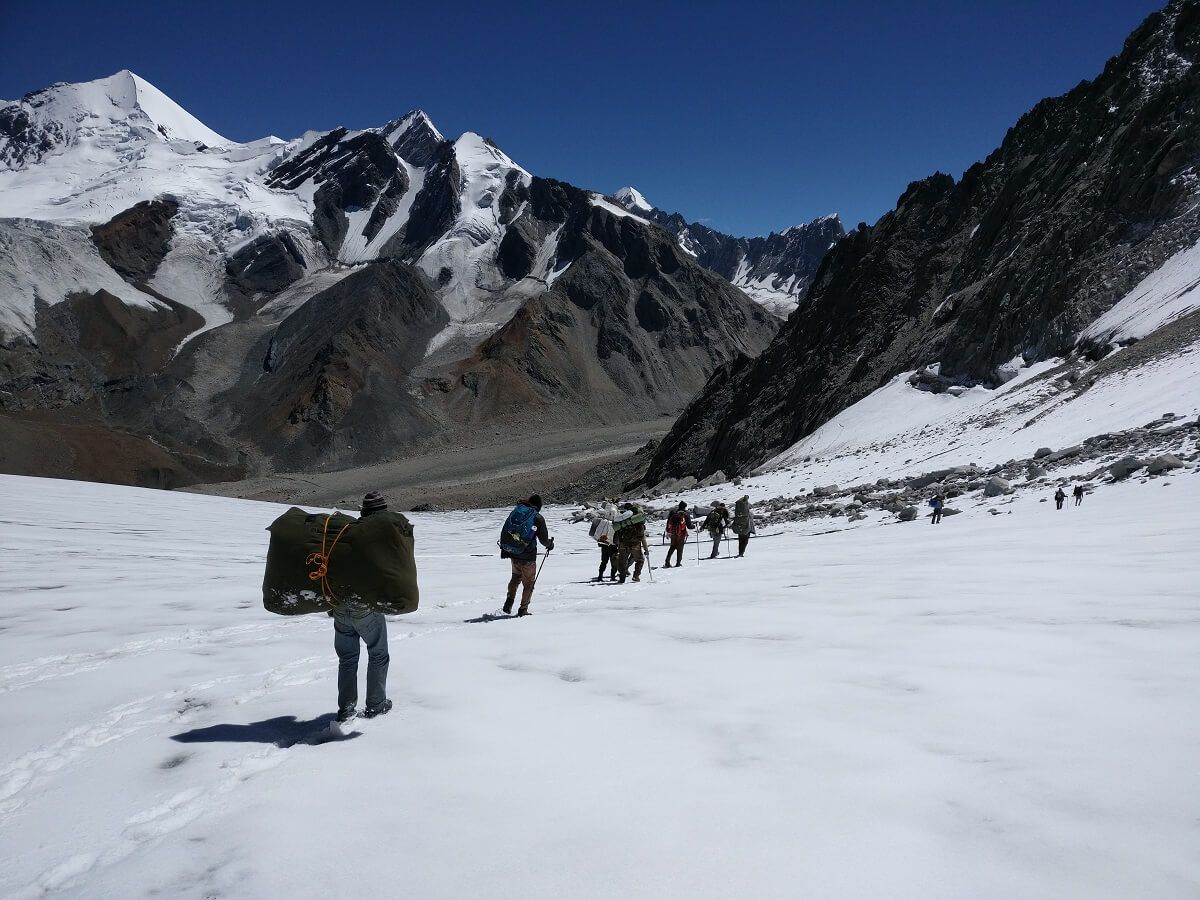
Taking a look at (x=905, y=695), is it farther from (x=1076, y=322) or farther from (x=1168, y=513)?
(x=1076, y=322)

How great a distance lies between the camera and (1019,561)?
32.8 feet

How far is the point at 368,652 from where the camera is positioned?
522 cm

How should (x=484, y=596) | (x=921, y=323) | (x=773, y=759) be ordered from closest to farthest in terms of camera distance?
(x=773, y=759) → (x=484, y=596) → (x=921, y=323)

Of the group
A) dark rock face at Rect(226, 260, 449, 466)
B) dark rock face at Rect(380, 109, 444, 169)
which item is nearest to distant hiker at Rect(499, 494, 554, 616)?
dark rock face at Rect(226, 260, 449, 466)

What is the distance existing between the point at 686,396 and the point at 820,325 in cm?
7061

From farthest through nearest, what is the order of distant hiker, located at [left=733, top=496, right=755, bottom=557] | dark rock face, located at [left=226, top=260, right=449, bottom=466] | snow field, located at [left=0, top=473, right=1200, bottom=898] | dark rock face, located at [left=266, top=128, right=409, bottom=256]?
dark rock face, located at [left=266, top=128, right=409, bottom=256] < dark rock face, located at [left=226, top=260, right=449, bottom=466] < distant hiker, located at [left=733, top=496, right=755, bottom=557] < snow field, located at [left=0, top=473, right=1200, bottom=898]

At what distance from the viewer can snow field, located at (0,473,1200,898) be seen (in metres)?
3.05

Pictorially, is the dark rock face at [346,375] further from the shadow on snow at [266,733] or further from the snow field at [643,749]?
the shadow on snow at [266,733]

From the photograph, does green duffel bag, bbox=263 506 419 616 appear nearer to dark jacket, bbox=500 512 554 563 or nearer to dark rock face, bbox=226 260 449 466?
dark jacket, bbox=500 512 554 563

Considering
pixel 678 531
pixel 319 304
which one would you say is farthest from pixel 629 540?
pixel 319 304

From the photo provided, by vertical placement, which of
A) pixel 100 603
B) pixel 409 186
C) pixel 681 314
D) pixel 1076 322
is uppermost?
pixel 409 186

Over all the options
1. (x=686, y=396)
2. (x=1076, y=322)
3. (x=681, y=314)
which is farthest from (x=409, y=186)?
(x=1076, y=322)

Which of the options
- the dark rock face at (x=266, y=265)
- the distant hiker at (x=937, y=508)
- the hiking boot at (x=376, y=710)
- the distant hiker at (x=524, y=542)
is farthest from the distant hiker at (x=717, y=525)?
the dark rock face at (x=266, y=265)

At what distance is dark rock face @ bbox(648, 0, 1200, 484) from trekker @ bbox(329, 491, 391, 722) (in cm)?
3399
